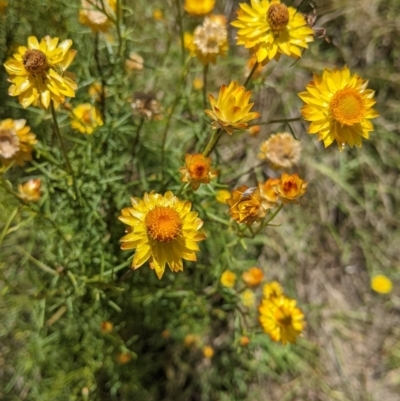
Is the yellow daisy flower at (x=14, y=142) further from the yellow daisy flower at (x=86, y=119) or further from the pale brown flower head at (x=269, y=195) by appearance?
the pale brown flower head at (x=269, y=195)

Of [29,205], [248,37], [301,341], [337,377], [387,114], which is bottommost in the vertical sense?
[337,377]

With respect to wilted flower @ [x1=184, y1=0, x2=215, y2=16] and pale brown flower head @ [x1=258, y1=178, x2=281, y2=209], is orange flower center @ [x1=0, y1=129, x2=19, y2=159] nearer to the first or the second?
pale brown flower head @ [x1=258, y1=178, x2=281, y2=209]

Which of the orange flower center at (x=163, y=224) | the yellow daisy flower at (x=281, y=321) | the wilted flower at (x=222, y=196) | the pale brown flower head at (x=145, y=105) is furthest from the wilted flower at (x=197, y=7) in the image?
the yellow daisy flower at (x=281, y=321)

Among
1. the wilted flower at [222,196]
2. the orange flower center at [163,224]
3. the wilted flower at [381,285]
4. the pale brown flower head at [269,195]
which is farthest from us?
the wilted flower at [381,285]

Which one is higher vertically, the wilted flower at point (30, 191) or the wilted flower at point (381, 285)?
the wilted flower at point (30, 191)

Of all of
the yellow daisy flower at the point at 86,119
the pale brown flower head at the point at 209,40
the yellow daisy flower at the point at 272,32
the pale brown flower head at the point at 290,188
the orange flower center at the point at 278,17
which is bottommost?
the yellow daisy flower at the point at 86,119

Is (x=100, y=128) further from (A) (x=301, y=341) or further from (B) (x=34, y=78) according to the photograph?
(A) (x=301, y=341)

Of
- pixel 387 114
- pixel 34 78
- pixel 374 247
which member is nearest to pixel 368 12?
pixel 387 114
